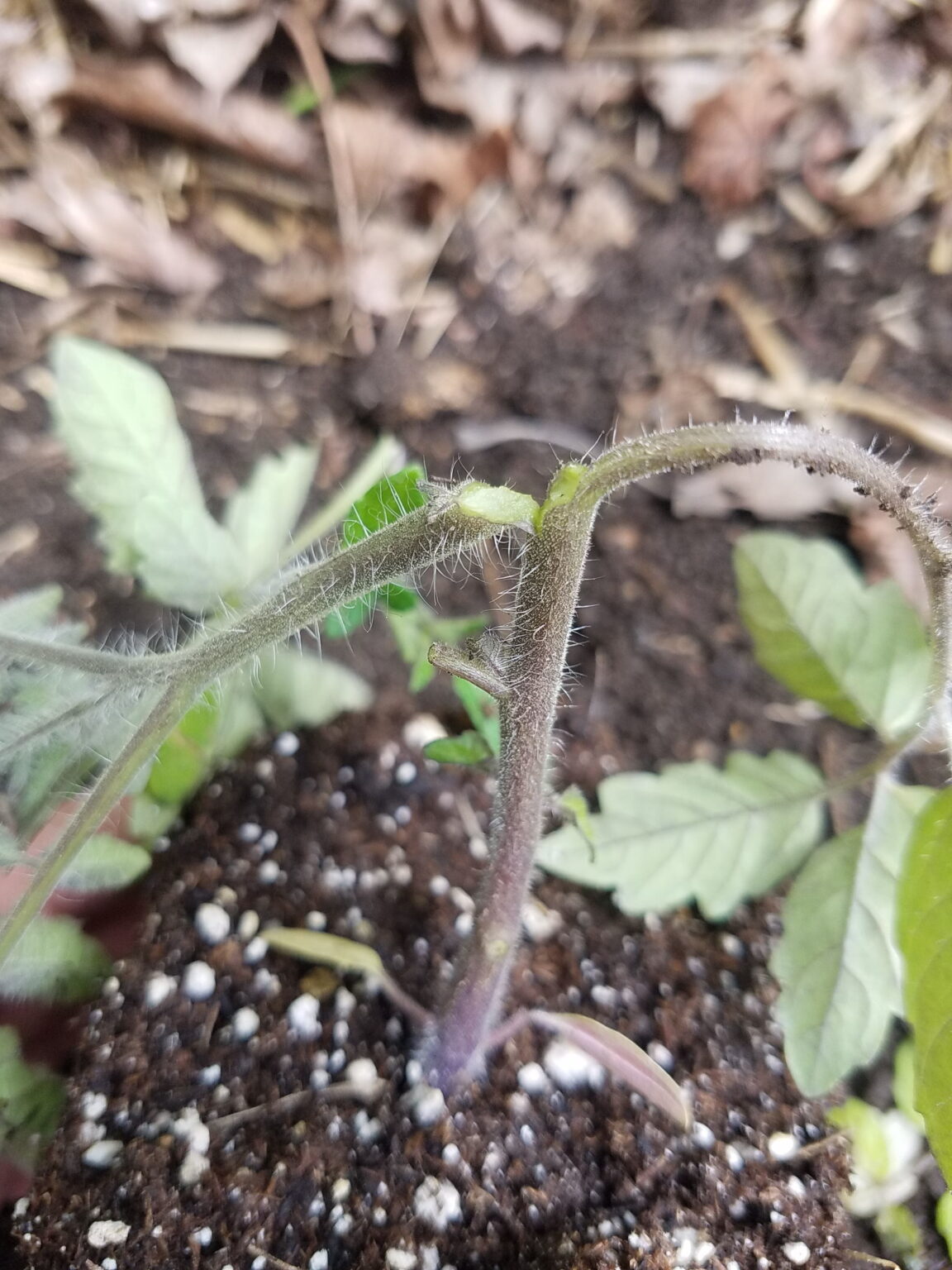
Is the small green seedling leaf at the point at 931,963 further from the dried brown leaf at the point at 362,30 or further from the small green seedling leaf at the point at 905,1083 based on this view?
the dried brown leaf at the point at 362,30

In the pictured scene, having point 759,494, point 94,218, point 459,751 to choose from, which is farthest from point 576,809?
point 94,218

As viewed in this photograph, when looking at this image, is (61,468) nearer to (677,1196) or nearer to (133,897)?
(133,897)

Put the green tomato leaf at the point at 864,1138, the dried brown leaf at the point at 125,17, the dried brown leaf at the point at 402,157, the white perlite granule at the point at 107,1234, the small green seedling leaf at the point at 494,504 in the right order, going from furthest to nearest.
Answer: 1. the dried brown leaf at the point at 402,157
2. the dried brown leaf at the point at 125,17
3. the green tomato leaf at the point at 864,1138
4. the white perlite granule at the point at 107,1234
5. the small green seedling leaf at the point at 494,504

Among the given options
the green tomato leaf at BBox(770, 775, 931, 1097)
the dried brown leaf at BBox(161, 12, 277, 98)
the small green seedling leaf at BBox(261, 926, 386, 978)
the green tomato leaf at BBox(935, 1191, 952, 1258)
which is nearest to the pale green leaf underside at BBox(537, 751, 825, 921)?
the green tomato leaf at BBox(770, 775, 931, 1097)

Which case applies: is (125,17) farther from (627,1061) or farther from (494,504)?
(627,1061)

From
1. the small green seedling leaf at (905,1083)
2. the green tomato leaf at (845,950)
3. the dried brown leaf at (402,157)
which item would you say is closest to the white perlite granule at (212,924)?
the green tomato leaf at (845,950)

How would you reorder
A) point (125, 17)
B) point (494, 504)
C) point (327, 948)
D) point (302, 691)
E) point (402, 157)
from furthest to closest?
point (402, 157), point (125, 17), point (302, 691), point (327, 948), point (494, 504)
